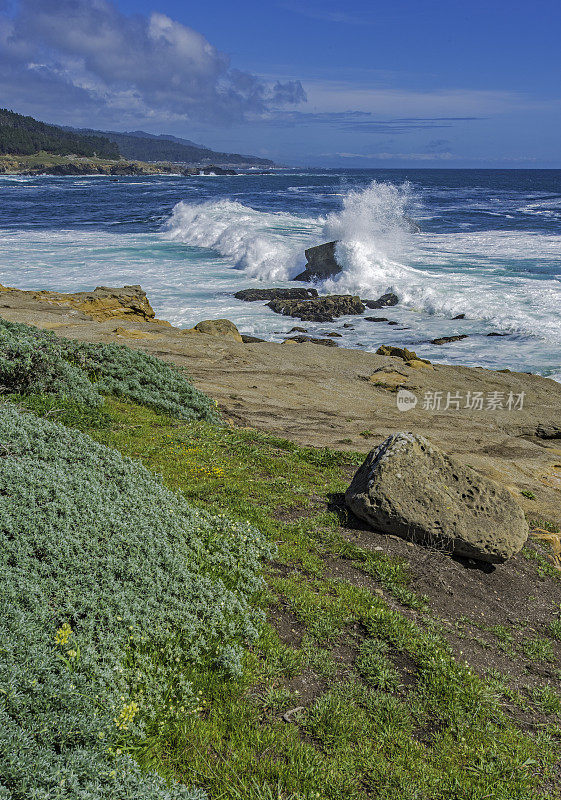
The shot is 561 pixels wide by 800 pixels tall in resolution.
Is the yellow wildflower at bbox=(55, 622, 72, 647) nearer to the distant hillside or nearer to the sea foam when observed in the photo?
the sea foam

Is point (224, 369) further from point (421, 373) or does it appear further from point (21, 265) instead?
point (21, 265)

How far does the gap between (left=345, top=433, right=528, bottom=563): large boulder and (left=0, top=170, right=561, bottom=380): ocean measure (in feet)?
42.4

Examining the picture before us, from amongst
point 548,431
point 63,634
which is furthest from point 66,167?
point 63,634

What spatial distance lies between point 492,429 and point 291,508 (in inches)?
309

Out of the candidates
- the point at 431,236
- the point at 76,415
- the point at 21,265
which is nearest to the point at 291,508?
the point at 76,415

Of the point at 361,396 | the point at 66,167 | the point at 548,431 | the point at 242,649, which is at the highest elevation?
the point at 66,167

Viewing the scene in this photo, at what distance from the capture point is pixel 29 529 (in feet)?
12.5

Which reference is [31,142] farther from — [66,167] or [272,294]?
[272,294]

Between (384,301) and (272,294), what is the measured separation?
5.55m

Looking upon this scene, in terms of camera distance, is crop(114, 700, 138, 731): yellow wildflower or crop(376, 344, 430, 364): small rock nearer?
crop(114, 700, 138, 731): yellow wildflower

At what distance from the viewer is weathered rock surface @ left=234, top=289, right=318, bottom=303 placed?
26734mm

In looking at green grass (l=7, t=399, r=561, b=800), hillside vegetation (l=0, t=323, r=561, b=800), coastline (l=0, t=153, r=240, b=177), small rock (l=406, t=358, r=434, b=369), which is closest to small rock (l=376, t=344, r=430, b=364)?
small rock (l=406, t=358, r=434, b=369)

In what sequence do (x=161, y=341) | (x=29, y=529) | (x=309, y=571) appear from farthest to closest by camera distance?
(x=161, y=341)
(x=309, y=571)
(x=29, y=529)

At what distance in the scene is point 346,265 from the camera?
30672 millimetres
